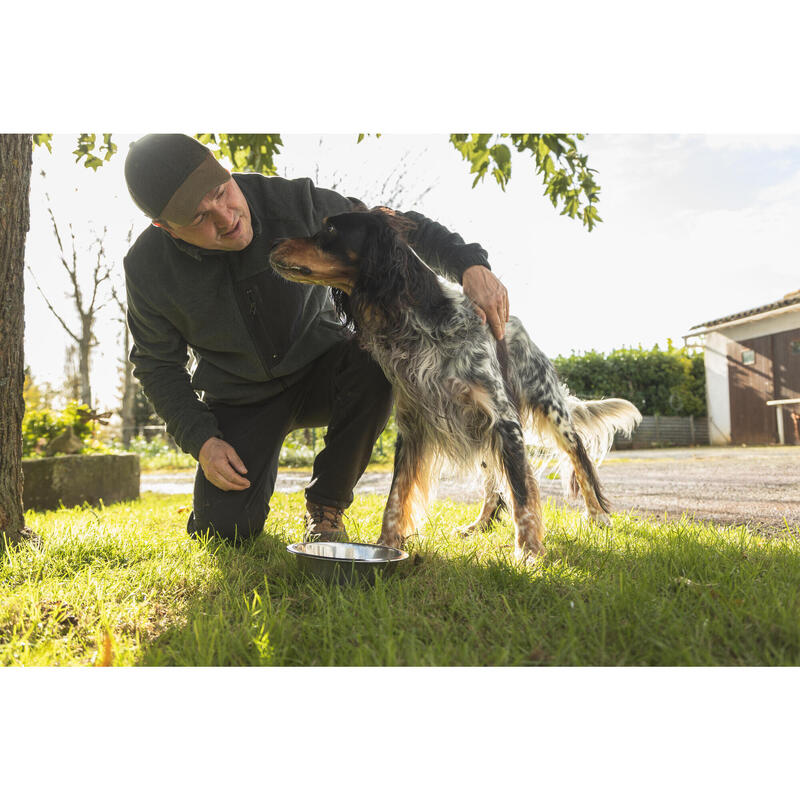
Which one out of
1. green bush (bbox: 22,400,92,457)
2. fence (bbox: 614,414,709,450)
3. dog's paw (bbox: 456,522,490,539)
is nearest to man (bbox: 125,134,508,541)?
dog's paw (bbox: 456,522,490,539)

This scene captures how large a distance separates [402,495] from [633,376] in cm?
1012

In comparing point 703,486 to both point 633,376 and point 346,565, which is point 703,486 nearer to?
point 346,565

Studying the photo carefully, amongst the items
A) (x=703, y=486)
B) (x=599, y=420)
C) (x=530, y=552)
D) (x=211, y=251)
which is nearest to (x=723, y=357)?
(x=703, y=486)

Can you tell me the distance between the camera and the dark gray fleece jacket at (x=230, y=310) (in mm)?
2787

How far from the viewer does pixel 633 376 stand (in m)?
11.8

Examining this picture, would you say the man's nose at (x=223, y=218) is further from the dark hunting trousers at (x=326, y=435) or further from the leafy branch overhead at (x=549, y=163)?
the leafy branch overhead at (x=549, y=163)

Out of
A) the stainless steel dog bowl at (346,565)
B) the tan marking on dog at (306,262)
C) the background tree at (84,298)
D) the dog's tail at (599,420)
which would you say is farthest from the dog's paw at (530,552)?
the background tree at (84,298)

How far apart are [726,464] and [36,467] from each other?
735 centimetres

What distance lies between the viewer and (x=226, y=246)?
2.68m

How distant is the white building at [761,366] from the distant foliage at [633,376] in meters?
2.97

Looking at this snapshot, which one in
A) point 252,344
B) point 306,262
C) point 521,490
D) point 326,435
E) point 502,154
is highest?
point 502,154

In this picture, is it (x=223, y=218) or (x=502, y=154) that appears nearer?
(x=223, y=218)

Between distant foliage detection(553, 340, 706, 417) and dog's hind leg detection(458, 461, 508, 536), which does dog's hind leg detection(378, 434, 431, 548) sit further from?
distant foliage detection(553, 340, 706, 417)
